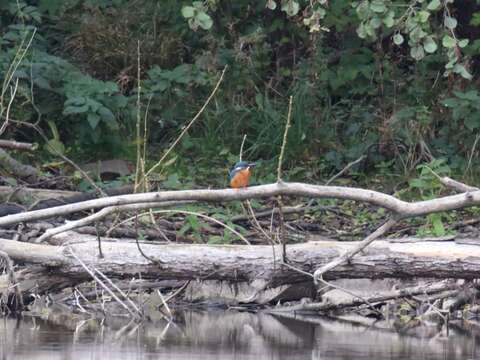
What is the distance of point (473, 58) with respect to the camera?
511 inches

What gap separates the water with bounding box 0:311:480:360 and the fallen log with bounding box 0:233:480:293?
0.97ft

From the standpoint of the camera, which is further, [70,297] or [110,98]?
[110,98]

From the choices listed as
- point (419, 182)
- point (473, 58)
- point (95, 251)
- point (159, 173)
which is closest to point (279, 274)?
point (95, 251)

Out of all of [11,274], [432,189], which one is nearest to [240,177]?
[11,274]

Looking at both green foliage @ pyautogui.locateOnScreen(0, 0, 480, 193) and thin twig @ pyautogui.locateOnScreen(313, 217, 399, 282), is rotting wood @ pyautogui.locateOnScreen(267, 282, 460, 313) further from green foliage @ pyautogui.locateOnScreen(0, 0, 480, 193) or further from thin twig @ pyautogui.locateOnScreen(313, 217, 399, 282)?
green foliage @ pyautogui.locateOnScreen(0, 0, 480, 193)

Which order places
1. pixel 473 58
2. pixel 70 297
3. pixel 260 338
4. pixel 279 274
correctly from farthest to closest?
pixel 473 58 < pixel 70 297 < pixel 279 274 < pixel 260 338

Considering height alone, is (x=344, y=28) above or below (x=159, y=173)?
above

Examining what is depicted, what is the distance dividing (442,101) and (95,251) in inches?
177

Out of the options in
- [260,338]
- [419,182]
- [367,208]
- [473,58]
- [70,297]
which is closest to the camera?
[260,338]

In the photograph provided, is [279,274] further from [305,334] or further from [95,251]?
[95,251]

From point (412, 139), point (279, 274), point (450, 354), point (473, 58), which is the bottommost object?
point (450, 354)

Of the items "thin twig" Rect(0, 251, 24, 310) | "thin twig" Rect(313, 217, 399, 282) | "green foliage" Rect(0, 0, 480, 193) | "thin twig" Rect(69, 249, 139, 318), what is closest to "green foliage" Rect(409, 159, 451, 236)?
"green foliage" Rect(0, 0, 480, 193)

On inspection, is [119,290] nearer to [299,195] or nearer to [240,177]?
[240,177]

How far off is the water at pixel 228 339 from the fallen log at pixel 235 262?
0.97 feet
